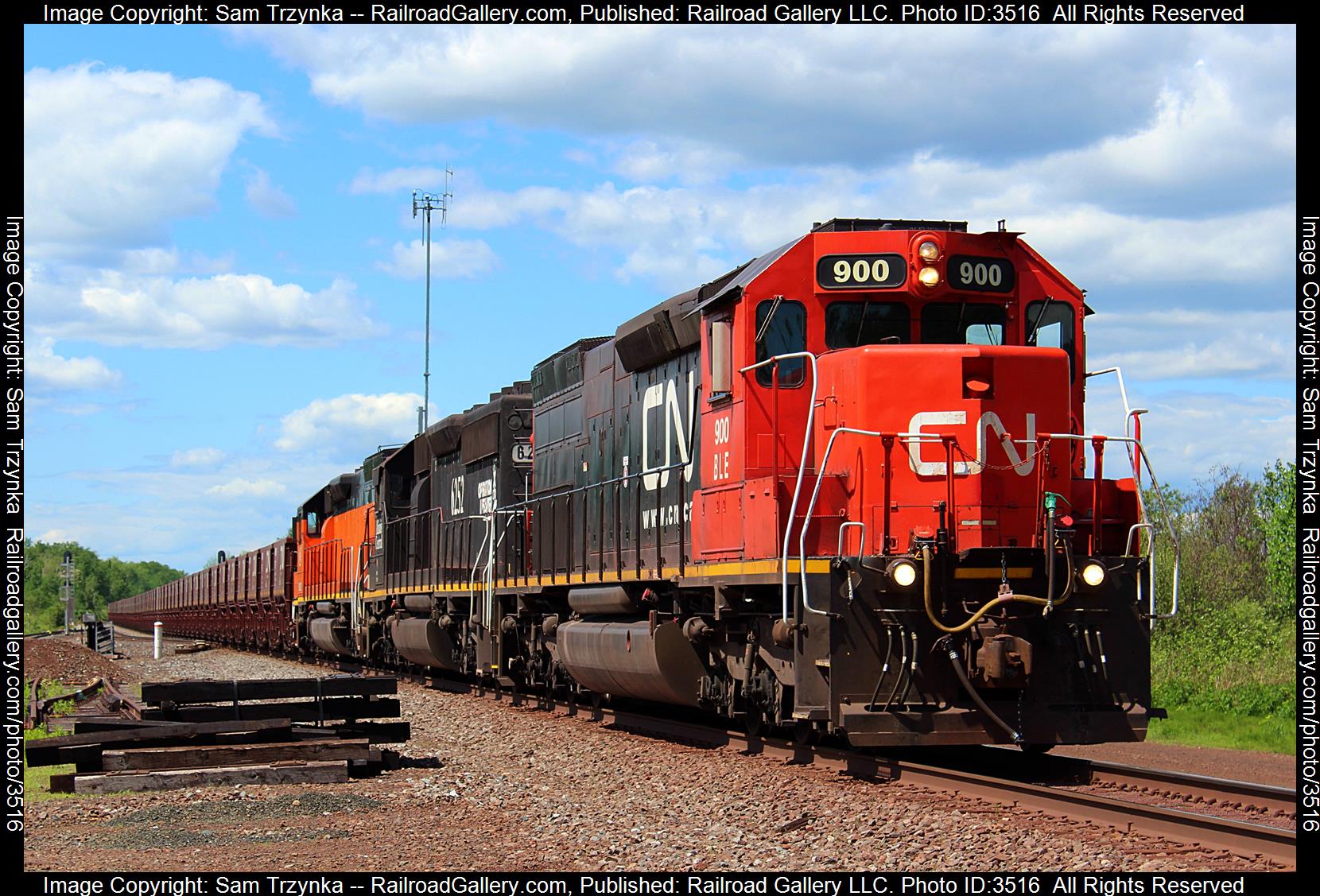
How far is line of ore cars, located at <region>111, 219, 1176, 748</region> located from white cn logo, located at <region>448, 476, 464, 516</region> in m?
7.52

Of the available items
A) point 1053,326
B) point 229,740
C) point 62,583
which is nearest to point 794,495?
point 1053,326

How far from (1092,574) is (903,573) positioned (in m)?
1.35

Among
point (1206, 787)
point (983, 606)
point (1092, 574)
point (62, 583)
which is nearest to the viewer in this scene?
point (1206, 787)

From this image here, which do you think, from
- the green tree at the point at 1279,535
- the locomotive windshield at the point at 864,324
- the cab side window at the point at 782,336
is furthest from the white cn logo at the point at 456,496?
the green tree at the point at 1279,535

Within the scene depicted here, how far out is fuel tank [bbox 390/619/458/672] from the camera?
68.0 ft

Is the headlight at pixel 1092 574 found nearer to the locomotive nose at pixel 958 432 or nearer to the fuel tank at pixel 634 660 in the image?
the locomotive nose at pixel 958 432

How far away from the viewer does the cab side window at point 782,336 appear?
1076 centimetres

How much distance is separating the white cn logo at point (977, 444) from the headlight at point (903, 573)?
74cm

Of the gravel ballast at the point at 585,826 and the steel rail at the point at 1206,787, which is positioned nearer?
the gravel ballast at the point at 585,826

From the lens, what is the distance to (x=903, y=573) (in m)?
9.40

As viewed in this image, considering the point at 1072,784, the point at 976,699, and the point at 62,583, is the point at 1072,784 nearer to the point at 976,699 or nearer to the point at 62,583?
the point at 976,699

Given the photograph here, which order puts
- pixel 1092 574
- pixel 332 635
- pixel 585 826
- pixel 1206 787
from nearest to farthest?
pixel 585 826 < pixel 1206 787 < pixel 1092 574 < pixel 332 635

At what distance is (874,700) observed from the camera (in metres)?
9.42
